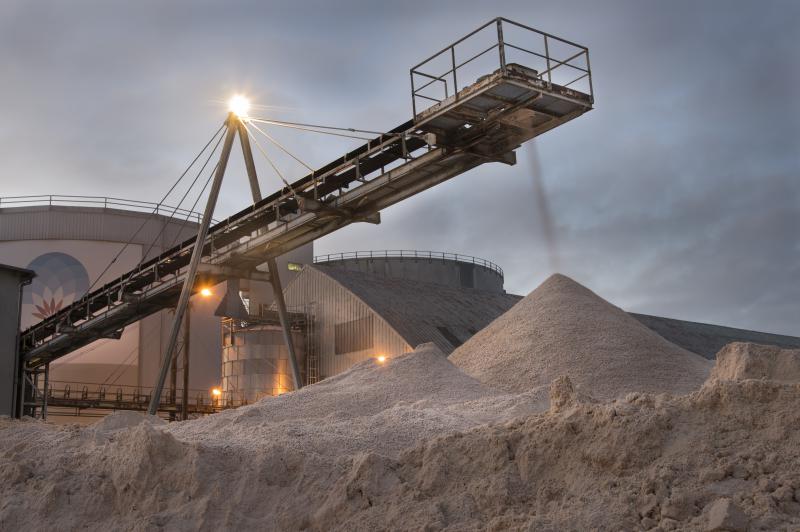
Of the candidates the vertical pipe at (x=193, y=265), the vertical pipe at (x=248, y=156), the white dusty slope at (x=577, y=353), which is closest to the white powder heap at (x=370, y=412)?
the white dusty slope at (x=577, y=353)

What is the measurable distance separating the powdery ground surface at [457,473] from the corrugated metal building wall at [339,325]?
895 inches

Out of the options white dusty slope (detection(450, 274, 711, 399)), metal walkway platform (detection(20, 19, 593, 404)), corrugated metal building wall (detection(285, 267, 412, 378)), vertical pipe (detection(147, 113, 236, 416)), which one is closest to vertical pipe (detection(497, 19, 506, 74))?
metal walkway platform (detection(20, 19, 593, 404))

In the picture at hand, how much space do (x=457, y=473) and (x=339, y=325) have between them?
92.0 feet

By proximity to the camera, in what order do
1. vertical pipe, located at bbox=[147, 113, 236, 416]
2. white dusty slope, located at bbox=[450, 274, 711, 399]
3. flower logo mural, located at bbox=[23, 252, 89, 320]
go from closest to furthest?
white dusty slope, located at bbox=[450, 274, 711, 399] → vertical pipe, located at bbox=[147, 113, 236, 416] → flower logo mural, located at bbox=[23, 252, 89, 320]

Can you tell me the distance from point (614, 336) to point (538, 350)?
221 centimetres

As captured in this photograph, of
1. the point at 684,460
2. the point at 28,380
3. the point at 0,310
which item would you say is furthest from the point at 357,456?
the point at 28,380

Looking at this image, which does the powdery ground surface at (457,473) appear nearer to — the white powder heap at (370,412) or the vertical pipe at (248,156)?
the white powder heap at (370,412)

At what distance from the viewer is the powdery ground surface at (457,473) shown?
667 cm

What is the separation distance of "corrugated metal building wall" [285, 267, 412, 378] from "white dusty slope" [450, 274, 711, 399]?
31.7ft

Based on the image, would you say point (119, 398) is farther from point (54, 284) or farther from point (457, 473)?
point (457, 473)

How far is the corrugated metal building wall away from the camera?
33.5m

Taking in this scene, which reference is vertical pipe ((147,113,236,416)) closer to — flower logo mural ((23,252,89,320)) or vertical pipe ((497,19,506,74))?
vertical pipe ((497,19,506,74))

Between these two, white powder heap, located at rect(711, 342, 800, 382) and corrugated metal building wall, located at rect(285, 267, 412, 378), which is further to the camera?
corrugated metal building wall, located at rect(285, 267, 412, 378)

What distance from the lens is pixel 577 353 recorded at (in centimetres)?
2028
